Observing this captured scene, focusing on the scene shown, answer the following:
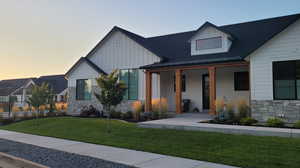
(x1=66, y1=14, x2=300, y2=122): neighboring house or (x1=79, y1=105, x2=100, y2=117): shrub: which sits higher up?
(x1=66, y1=14, x2=300, y2=122): neighboring house

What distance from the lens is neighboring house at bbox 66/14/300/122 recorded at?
10117mm

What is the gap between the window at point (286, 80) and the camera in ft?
32.6

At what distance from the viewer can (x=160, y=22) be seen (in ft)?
60.1

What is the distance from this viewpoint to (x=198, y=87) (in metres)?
15.6

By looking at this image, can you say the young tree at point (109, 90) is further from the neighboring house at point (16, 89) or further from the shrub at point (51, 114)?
the neighboring house at point (16, 89)

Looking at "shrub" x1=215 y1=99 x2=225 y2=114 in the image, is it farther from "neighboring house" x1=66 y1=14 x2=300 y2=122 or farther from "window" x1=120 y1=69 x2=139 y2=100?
"window" x1=120 y1=69 x2=139 y2=100

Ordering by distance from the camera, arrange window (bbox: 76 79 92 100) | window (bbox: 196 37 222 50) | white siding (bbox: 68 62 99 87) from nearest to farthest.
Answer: window (bbox: 196 37 222 50) → white siding (bbox: 68 62 99 87) → window (bbox: 76 79 92 100)

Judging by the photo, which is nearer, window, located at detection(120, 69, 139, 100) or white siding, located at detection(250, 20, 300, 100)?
white siding, located at detection(250, 20, 300, 100)

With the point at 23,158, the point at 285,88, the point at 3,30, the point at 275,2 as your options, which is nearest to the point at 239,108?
the point at 285,88

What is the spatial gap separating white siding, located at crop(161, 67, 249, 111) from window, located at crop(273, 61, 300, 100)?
9.91 feet

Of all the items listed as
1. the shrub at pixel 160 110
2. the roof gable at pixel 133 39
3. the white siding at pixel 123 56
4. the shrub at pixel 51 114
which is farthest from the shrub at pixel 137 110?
the shrub at pixel 51 114

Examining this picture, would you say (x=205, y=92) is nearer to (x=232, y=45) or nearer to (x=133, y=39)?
(x=232, y=45)

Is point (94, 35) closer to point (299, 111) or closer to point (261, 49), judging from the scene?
point (261, 49)

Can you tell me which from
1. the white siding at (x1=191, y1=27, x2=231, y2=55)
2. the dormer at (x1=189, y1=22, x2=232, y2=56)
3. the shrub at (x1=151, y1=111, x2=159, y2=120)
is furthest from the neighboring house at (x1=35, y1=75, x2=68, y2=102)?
the dormer at (x1=189, y1=22, x2=232, y2=56)
